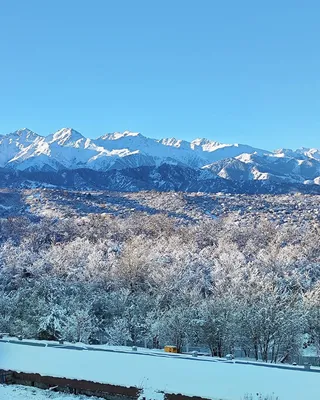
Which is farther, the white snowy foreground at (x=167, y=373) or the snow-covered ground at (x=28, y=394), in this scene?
the snow-covered ground at (x=28, y=394)

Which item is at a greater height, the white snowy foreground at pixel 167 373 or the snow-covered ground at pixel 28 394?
the white snowy foreground at pixel 167 373

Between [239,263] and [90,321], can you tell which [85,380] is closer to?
[90,321]

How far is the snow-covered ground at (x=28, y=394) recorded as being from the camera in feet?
57.3

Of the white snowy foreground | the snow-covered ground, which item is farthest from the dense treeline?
the snow-covered ground

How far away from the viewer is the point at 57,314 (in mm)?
36406

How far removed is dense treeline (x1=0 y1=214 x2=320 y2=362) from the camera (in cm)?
3341

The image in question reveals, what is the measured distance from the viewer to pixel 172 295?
4325 centimetres

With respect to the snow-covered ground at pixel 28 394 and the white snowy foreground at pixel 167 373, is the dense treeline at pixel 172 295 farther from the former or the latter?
the snow-covered ground at pixel 28 394

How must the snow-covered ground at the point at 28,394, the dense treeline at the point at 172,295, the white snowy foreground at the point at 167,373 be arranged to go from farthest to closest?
the dense treeline at the point at 172,295 < the snow-covered ground at the point at 28,394 < the white snowy foreground at the point at 167,373

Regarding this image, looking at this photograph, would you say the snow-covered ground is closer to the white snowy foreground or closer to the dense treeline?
the white snowy foreground

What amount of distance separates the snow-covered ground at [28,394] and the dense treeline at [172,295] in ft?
51.6

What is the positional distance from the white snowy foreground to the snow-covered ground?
75cm

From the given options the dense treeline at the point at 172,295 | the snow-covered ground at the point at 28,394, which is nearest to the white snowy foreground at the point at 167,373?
the snow-covered ground at the point at 28,394

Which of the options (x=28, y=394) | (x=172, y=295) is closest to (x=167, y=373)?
(x=28, y=394)
